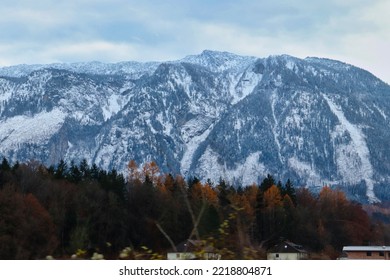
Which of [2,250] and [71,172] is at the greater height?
[71,172]

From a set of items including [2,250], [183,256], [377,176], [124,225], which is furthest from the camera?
[377,176]

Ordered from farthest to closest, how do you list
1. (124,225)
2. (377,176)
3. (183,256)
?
(377,176)
(124,225)
(183,256)

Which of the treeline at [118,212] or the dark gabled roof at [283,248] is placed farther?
the treeline at [118,212]

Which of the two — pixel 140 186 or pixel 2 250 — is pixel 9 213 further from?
pixel 140 186

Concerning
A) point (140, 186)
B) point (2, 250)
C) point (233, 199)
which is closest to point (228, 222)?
point (233, 199)

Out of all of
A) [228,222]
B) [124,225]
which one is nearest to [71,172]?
[124,225]

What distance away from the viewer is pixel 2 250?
22594 mm

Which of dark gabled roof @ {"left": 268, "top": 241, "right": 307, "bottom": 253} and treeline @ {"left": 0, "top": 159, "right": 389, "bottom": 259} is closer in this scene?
dark gabled roof @ {"left": 268, "top": 241, "right": 307, "bottom": 253}

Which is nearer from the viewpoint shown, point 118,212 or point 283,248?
point 283,248

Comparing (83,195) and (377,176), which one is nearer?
(83,195)

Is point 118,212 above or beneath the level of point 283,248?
beneath
